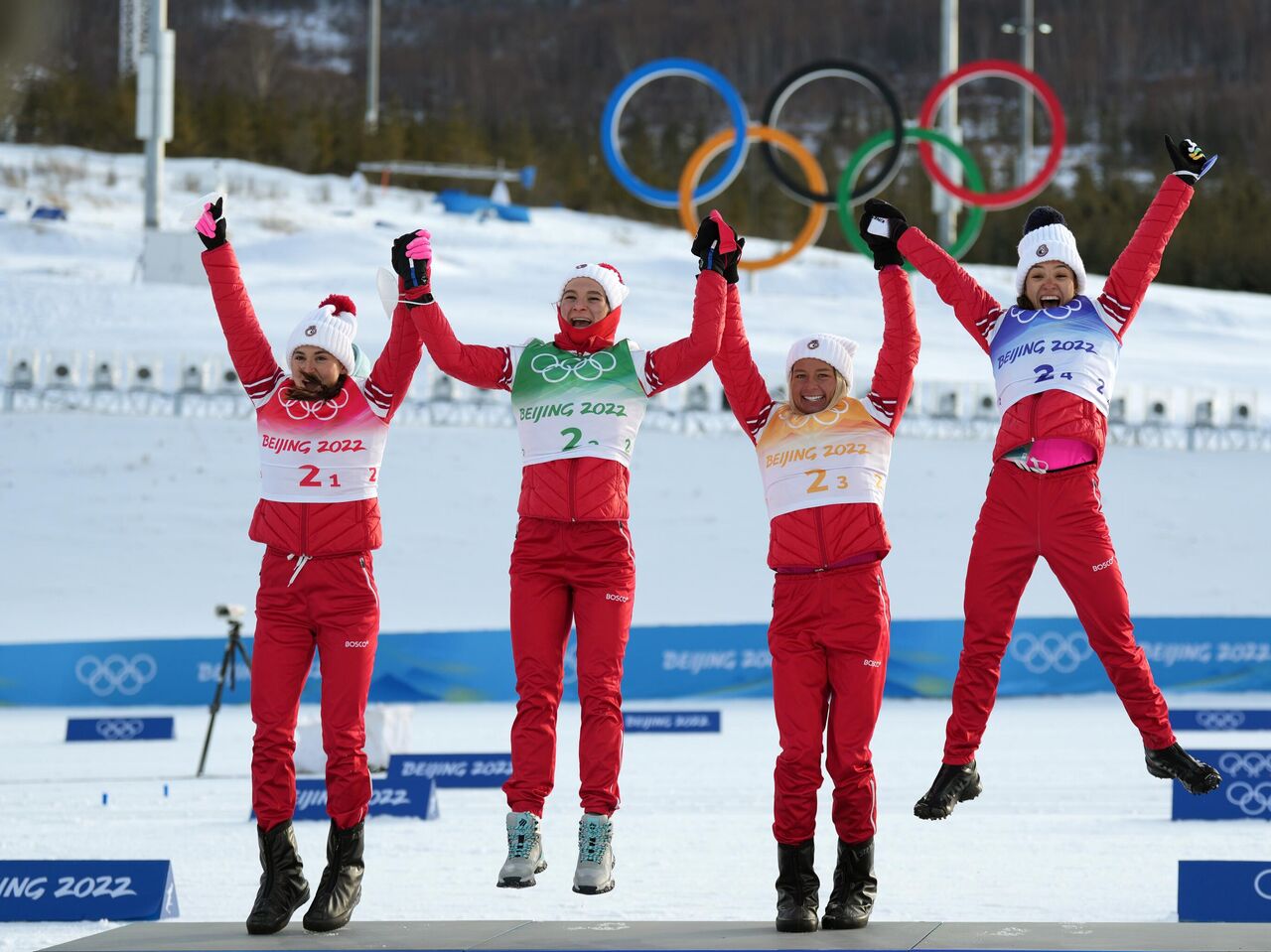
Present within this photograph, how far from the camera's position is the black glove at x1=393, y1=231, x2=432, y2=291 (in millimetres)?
6047

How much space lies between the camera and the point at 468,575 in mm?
19359

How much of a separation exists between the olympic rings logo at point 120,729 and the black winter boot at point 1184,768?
9199 millimetres

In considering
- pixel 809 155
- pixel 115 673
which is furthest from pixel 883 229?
pixel 809 155

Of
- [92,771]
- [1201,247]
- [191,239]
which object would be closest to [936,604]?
[92,771]

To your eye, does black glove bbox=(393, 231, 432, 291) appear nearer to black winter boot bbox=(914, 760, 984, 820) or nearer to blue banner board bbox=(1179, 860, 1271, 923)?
black winter boot bbox=(914, 760, 984, 820)

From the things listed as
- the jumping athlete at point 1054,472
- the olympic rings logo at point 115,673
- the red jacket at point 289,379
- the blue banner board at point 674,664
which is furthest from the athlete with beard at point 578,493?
the olympic rings logo at point 115,673

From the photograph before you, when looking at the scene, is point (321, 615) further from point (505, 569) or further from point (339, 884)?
point (505, 569)

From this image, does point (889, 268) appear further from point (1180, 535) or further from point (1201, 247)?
point (1201, 247)

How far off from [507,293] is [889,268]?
2866 cm

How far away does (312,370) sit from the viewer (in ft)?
20.4

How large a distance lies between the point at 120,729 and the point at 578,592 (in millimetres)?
8284

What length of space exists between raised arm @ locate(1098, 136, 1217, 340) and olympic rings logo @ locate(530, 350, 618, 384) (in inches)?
69.7

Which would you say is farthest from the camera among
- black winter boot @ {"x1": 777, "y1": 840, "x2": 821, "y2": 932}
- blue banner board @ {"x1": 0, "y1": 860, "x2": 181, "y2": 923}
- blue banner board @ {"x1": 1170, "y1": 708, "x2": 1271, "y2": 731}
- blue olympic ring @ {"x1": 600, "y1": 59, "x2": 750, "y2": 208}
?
blue olympic ring @ {"x1": 600, "y1": 59, "x2": 750, "y2": 208}

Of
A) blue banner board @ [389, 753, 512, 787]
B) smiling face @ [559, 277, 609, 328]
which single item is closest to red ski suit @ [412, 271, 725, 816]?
smiling face @ [559, 277, 609, 328]
